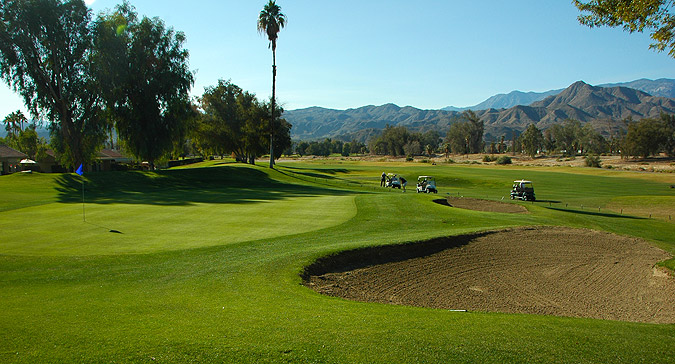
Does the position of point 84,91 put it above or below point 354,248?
above

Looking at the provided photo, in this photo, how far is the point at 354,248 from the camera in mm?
13797

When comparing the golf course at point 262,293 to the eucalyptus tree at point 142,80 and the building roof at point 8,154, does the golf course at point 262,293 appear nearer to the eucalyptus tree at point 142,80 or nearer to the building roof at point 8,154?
the eucalyptus tree at point 142,80

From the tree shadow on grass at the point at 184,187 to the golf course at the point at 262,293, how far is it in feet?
17.6

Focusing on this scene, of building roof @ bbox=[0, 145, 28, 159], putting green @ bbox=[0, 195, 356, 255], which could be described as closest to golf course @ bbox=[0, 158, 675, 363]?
putting green @ bbox=[0, 195, 356, 255]

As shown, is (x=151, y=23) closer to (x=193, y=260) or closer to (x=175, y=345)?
(x=193, y=260)

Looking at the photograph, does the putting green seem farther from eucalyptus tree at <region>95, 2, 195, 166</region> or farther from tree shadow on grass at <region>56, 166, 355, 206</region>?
eucalyptus tree at <region>95, 2, 195, 166</region>

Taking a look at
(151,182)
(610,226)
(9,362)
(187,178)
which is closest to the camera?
(9,362)

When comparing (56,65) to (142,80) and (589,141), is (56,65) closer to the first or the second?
(142,80)

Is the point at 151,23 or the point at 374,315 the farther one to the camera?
the point at 151,23

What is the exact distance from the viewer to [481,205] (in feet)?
100

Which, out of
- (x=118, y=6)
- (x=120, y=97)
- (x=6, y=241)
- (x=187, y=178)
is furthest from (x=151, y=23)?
(x=6, y=241)

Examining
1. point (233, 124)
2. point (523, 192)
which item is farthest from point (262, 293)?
point (233, 124)

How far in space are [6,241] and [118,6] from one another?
4236cm

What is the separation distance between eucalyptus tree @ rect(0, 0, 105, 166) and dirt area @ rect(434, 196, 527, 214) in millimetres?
37710
